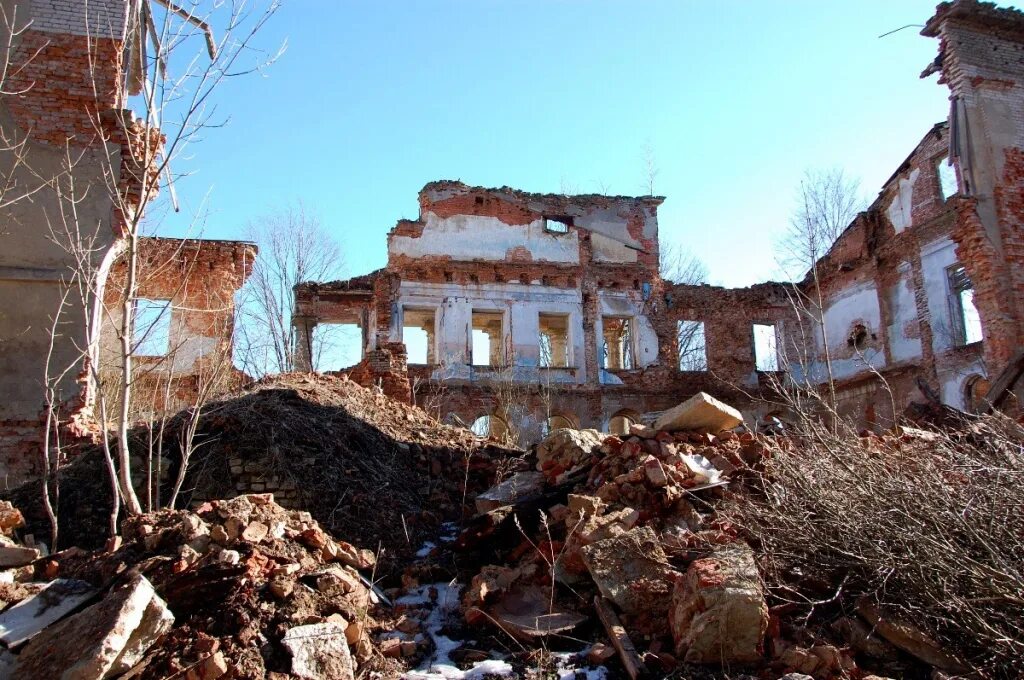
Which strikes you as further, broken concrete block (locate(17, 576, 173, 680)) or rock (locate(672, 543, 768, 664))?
rock (locate(672, 543, 768, 664))

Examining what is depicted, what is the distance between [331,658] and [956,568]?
345 cm

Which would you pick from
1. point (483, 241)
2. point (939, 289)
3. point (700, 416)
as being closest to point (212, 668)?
point (700, 416)

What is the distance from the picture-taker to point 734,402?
875 inches

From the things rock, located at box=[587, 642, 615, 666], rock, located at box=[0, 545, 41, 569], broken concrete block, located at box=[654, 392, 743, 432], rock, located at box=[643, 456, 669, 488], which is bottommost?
rock, located at box=[587, 642, 615, 666]

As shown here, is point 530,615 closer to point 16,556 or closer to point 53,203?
point 16,556

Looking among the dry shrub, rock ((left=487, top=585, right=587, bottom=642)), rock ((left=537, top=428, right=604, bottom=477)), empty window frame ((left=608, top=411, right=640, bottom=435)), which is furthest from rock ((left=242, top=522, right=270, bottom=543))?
empty window frame ((left=608, top=411, right=640, bottom=435))

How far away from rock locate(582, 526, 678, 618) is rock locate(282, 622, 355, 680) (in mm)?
1686

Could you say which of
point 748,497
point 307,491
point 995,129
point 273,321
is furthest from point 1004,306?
point 273,321

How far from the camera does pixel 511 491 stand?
7.41m

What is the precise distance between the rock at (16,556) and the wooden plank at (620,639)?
147 inches

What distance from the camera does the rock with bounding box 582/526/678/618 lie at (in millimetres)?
4996

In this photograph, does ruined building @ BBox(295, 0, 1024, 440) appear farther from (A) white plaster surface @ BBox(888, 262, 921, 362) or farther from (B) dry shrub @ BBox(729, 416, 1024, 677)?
(B) dry shrub @ BBox(729, 416, 1024, 677)

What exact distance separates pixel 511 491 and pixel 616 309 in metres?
16.3

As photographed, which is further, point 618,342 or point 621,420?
point 618,342
